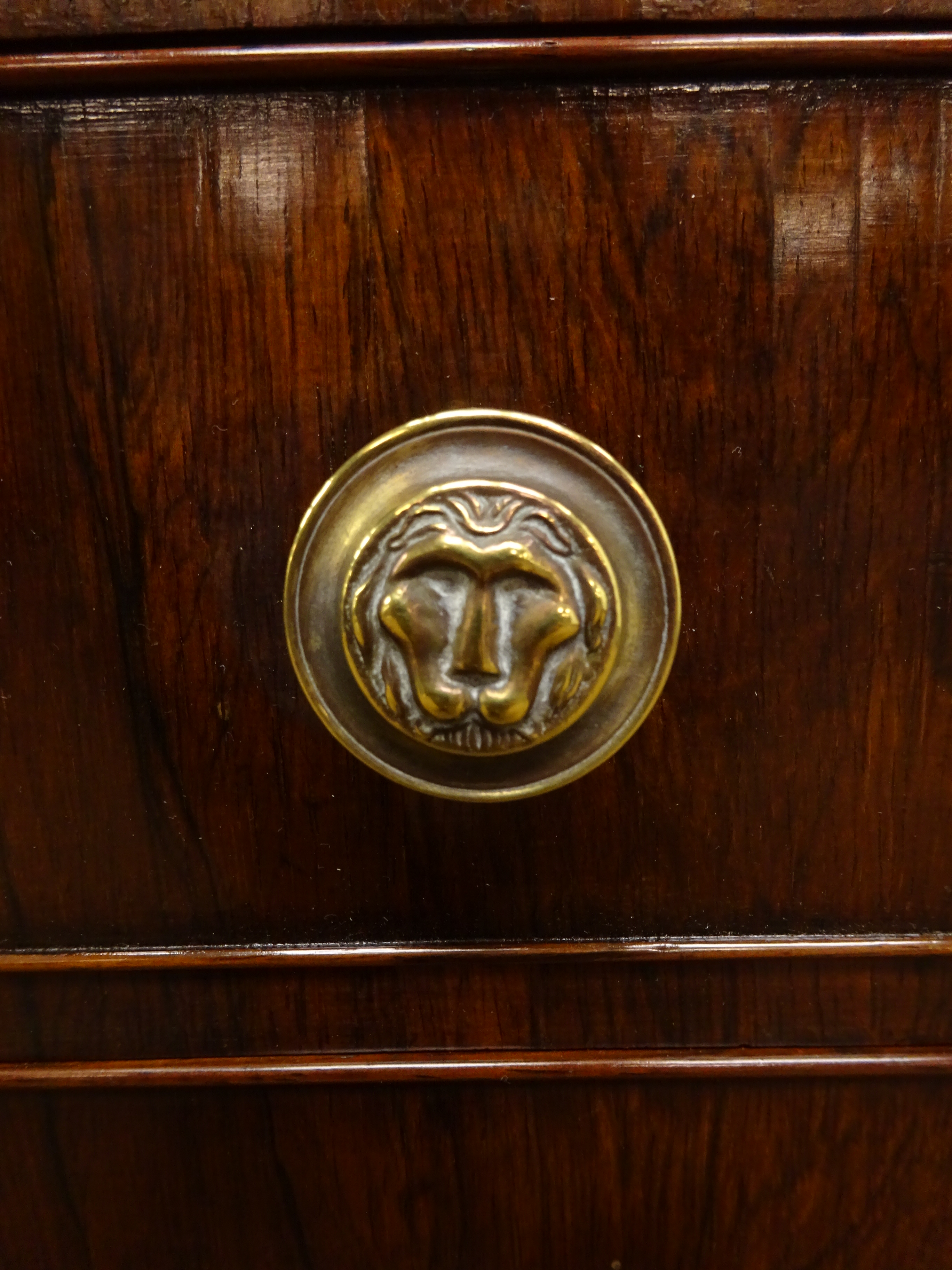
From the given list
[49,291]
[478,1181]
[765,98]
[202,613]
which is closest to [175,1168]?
[478,1181]

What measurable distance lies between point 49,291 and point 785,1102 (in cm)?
42

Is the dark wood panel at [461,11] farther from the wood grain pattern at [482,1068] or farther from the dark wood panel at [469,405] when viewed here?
the wood grain pattern at [482,1068]

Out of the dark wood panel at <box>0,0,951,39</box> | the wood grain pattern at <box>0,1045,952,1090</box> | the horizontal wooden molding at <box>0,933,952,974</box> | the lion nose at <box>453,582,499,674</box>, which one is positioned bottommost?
the wood grain pattern at <box>0,1045,952,1090</box>

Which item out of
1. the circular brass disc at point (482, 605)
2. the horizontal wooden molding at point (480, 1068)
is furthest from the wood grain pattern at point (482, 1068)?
the circular brass disc at point (482, 605)

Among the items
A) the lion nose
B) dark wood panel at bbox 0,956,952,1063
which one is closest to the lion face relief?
the lion nose

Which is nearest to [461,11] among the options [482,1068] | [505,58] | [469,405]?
[505,58]

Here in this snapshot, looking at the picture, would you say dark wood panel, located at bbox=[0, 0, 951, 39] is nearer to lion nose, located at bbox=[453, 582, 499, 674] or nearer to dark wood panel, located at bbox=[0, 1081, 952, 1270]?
lion nose, located at bbox=[453, 582, 499, 674]

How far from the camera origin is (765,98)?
0.34m

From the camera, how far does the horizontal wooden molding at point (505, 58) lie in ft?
1.07

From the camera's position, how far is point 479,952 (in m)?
0.38

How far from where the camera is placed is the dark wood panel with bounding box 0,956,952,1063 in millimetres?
384

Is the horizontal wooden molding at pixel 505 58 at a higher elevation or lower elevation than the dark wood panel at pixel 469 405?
higher

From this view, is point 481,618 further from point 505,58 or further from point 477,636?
point 505,58

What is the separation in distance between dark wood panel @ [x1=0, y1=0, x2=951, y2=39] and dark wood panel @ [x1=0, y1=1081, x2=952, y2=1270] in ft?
1.29
